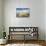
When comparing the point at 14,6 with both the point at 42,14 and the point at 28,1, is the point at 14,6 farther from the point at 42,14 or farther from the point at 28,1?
the point at 42,14

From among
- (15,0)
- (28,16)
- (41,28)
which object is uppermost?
(15,0)

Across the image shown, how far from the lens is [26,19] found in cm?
387

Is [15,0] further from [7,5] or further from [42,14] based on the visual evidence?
[42,14]

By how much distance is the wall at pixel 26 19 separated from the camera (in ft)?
12.6

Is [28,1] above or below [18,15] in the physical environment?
above

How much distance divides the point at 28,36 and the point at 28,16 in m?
0.64

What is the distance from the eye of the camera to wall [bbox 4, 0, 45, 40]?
384 centimetres

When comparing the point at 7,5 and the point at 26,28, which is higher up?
the point at 7,5

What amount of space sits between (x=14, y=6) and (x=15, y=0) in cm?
19

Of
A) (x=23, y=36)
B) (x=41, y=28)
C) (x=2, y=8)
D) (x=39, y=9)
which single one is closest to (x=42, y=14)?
(x=39, y=9)

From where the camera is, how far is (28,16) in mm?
3848

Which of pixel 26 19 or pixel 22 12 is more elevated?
pixel 22 12

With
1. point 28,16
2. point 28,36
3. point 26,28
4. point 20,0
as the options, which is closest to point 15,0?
point 20,0

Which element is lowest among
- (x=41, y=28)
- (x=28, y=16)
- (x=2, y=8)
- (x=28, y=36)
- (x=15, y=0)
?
(x=28, y=36)
